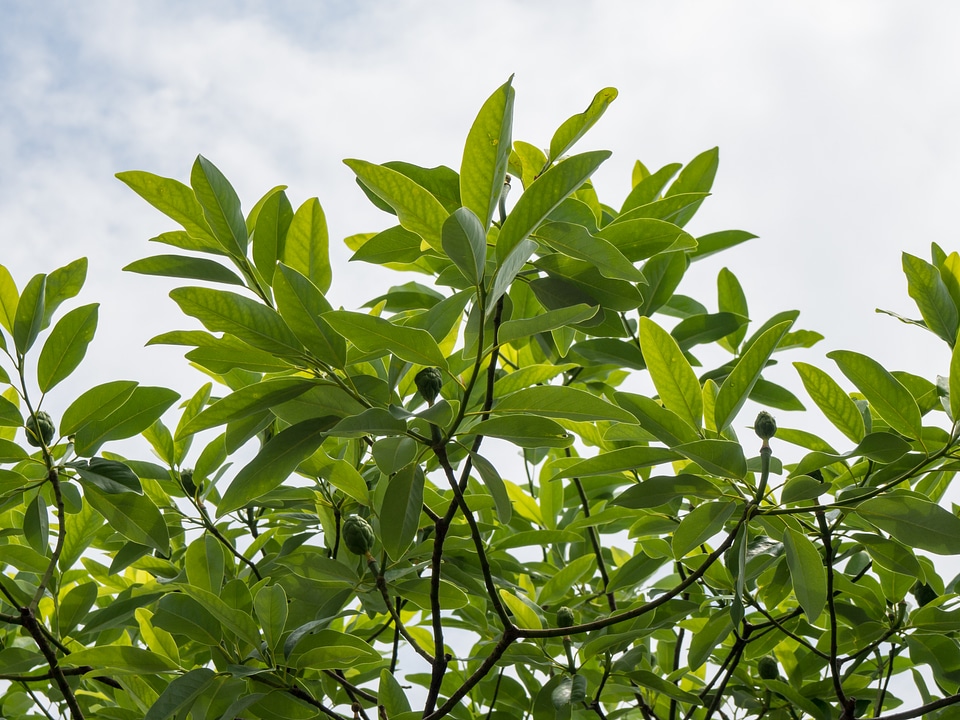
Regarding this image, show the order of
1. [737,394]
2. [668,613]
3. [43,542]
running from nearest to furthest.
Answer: [737,394] → [43,542] → [668,613]

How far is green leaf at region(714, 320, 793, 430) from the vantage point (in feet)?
3.67

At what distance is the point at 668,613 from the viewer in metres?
1.61

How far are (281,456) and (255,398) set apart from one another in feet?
0.28

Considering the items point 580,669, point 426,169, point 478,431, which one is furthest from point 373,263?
point 580,669

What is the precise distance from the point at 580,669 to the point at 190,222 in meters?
1.07

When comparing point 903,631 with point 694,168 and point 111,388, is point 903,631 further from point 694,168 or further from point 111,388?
point 111,388

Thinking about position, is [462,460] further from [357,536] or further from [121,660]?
[121,660]

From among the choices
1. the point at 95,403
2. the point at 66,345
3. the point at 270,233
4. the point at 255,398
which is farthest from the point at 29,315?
the point at 255,398

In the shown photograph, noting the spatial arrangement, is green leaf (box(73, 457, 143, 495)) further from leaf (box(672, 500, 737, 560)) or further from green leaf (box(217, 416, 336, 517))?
leaf (box(672, 500, 737, 560))

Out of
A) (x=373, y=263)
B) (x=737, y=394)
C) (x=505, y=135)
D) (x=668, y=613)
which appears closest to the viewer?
(x=505, y=135)

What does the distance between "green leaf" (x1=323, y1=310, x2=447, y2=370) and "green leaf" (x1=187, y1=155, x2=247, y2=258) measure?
11.4 inches

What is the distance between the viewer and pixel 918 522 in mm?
1147

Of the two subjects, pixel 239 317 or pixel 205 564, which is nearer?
pixel 239 317

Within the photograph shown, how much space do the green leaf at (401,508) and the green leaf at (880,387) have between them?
60 cm
